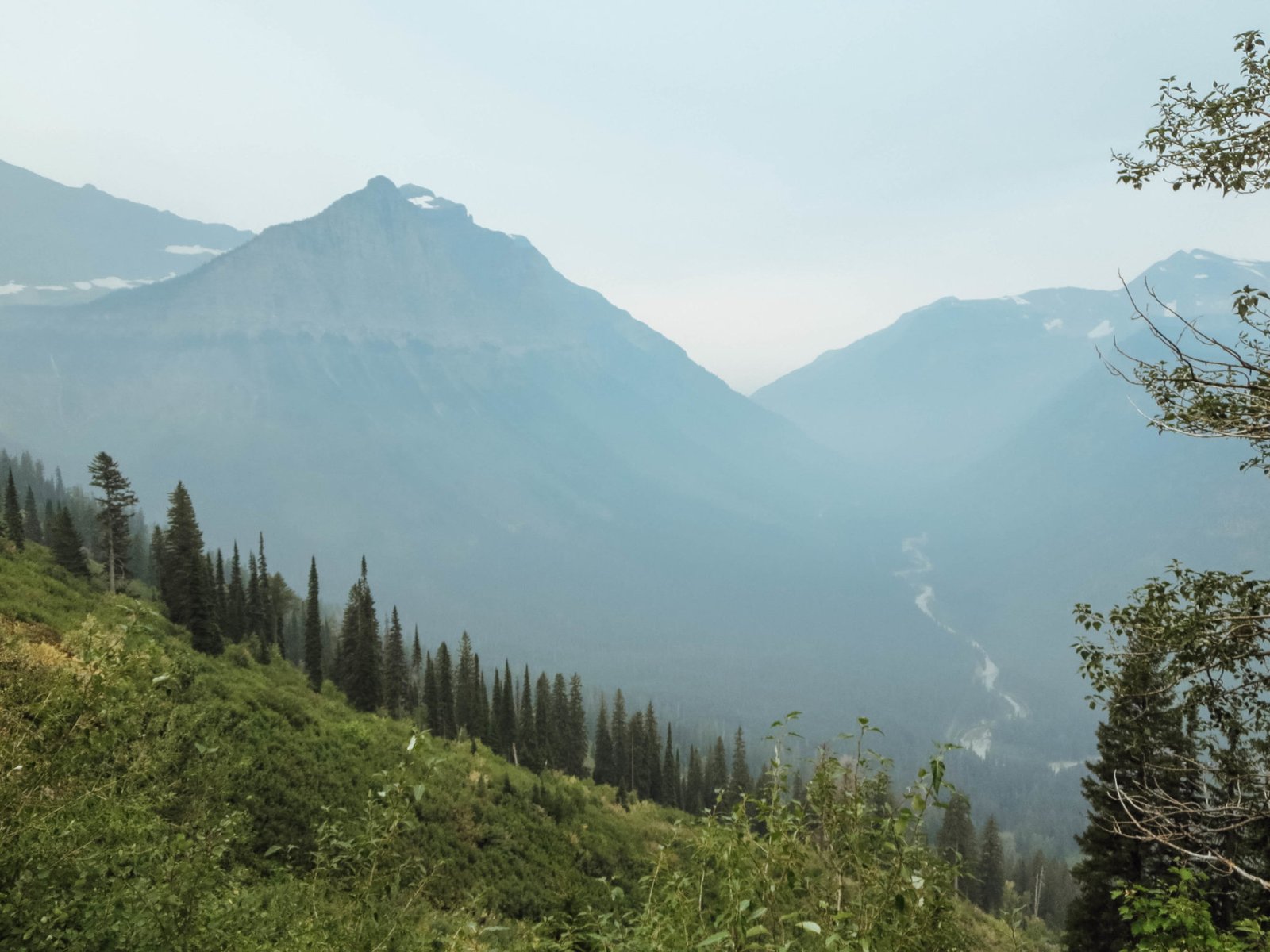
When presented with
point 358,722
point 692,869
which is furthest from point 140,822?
point 358,722

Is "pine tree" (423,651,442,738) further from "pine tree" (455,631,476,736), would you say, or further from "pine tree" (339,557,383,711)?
"pine tree" (339,557,383,711)

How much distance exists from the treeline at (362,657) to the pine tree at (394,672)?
0.44ft

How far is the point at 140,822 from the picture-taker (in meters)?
6.00

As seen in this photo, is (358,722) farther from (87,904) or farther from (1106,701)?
(1106,701)

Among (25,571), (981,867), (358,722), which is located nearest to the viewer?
(25,571)

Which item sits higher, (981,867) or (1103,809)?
(1103,809)

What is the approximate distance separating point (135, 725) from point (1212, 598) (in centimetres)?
1134

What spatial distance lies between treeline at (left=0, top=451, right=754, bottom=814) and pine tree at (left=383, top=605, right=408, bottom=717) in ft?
0.44

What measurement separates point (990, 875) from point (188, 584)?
7828 centimetres

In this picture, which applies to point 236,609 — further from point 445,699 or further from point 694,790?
point 694,790

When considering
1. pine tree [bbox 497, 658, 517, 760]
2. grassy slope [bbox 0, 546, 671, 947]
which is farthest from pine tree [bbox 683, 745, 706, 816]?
grassy slope [bbox 0, 546, 671, 947]

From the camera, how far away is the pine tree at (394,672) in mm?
63281

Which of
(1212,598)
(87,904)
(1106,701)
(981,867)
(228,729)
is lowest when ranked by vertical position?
(981,867)

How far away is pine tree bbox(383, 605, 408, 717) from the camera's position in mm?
63281
